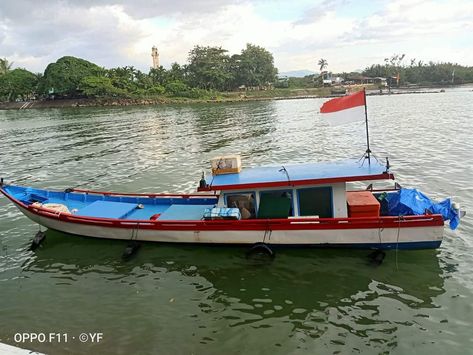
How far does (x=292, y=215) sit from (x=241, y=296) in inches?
131

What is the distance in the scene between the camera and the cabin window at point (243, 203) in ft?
41.6

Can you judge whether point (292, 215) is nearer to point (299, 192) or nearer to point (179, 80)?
point (299, 192)

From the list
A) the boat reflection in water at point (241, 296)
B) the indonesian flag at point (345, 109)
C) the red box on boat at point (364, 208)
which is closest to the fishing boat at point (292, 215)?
the red box on boat at point (364, 208)

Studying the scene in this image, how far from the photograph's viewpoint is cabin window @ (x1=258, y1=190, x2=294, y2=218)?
40.4ft

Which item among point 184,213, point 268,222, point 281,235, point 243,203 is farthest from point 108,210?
point 281,235

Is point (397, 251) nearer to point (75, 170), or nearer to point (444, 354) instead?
point (444, 354)

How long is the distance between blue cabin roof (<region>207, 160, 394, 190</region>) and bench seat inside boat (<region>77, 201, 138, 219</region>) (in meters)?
3.80

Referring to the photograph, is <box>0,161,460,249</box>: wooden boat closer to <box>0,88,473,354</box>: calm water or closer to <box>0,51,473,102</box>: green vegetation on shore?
<box>0,88,473,354</box>: calm water

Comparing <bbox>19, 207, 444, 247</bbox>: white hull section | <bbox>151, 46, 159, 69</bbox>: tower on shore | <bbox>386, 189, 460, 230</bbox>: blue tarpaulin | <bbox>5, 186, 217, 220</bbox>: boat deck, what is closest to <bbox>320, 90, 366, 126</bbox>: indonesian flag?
<bbox>386, 189, 460, 230</bbox>: blue tarpaulin

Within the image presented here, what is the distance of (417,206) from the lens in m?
11.9

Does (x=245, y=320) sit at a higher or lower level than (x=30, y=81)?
lower

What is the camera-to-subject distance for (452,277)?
431 inches

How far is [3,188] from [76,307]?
27.6 ft

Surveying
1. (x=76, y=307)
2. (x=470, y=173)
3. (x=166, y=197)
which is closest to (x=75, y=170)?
(x=166, y=197)
